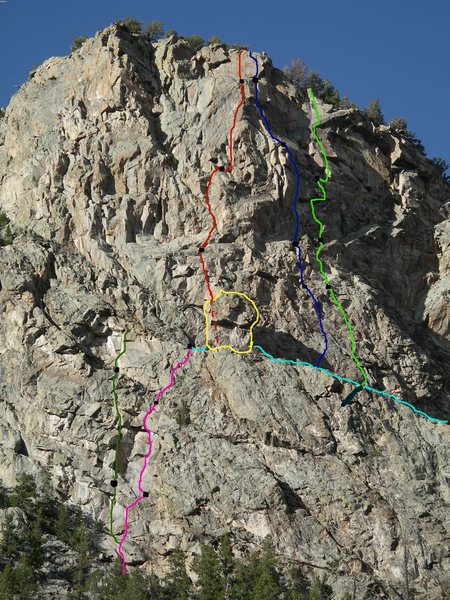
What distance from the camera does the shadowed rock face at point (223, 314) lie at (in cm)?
3772

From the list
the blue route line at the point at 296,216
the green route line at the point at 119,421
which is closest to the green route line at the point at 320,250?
the blue route line at the point at 296,216

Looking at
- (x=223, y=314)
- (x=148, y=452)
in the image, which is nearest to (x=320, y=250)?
(x=223, y=314)

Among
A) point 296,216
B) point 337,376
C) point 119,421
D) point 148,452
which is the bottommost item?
point 148,452

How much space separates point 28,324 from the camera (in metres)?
42.6

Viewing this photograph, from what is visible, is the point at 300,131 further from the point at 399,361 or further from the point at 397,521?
the point at 397,521

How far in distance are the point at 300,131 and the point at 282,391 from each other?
49.6ft

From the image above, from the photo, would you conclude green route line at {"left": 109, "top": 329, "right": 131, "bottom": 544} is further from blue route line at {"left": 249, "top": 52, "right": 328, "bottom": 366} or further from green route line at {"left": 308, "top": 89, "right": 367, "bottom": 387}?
green route line at {"left": 308, "top": 89, "right": 367, "bottom": 387}

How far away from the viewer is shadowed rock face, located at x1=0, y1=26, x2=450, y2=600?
37.7 meters

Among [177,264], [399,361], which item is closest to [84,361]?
[177,264]

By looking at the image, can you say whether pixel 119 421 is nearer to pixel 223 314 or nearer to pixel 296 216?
pixel 223 314

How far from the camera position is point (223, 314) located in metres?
42.5

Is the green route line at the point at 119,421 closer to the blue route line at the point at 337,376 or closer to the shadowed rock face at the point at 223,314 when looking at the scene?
the shadowed rock face at the point at 223,314

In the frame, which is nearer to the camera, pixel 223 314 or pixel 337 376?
pixel 337 376

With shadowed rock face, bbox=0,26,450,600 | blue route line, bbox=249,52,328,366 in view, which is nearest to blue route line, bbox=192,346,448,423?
shadowed rock face, bbox=0,26,450,600
